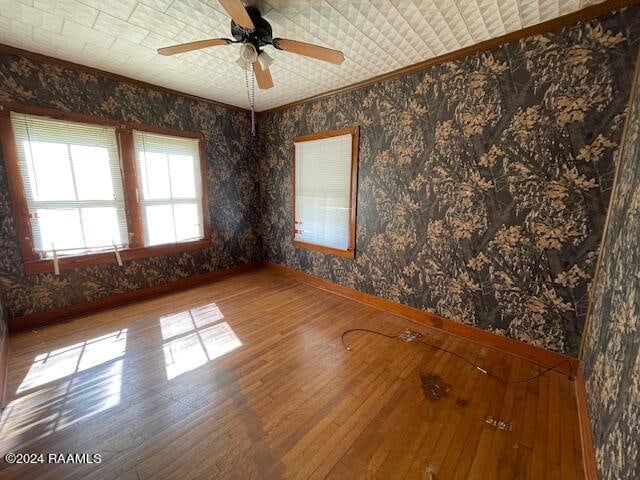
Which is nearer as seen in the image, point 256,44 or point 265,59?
point 256,44

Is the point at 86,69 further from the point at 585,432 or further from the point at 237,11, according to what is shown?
the point at 585,432

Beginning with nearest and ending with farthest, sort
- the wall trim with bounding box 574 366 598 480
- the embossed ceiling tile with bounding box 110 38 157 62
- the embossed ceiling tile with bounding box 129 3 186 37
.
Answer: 1. the wall trim with bounding box 574 366 598 480
2. the embossed ceiling tile with bounding box 129 3 186 37
3. the embossed ceiling tile with bounding box 110 38 157 62

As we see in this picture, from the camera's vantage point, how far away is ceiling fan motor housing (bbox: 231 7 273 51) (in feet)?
5.63

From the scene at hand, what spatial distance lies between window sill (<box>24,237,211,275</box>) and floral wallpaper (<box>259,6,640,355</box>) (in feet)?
7.97

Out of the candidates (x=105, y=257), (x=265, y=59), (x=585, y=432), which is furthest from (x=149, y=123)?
(x=585, y=432)

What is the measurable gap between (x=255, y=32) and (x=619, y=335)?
2690 mm

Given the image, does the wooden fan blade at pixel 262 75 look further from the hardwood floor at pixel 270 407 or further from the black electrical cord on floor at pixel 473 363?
the black electrical cord on floor at pixel 473 363

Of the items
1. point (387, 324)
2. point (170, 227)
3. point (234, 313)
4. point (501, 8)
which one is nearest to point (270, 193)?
point (170, 227)

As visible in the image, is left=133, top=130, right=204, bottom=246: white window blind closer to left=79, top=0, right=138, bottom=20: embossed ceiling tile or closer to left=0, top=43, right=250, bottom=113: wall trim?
left=0, top=43, right=250, bottom=113: wall trim

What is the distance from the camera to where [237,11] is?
135cm

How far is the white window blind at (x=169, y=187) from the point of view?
3123 mm

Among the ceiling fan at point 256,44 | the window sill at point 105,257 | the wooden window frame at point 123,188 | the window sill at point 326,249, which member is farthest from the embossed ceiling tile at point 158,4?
the window sill at point 326,249

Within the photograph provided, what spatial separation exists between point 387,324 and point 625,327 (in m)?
1.76

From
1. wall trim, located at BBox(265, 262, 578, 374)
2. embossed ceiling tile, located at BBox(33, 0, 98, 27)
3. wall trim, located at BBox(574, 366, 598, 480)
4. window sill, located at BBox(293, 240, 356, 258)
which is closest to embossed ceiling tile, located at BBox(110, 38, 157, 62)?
embossed ceiling tile, located at BBox(33, 0, 98, 27)
